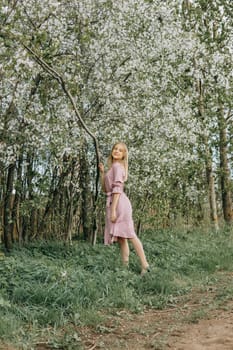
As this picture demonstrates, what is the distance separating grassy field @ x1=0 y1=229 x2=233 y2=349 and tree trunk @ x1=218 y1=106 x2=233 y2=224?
5.48m

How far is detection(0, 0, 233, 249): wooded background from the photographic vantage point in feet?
26.3

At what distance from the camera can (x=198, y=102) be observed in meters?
14.0

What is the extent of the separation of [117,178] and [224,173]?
308 inches

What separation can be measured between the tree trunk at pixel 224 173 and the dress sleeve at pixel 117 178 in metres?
6.80

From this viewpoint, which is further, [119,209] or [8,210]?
[8,210]

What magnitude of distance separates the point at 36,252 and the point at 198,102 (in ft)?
21.8

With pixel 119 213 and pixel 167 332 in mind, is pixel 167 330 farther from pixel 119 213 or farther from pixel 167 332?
pixel 119 213

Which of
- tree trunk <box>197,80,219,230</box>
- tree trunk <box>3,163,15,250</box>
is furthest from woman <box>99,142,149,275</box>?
tree trunk <box>197,80,219,230</box>

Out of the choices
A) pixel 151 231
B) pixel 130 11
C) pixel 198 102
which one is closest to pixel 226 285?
pixel 130 11

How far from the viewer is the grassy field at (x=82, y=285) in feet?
16.9

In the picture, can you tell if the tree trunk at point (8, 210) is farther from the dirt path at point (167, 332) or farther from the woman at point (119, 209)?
the dirt path at point (167, 332)

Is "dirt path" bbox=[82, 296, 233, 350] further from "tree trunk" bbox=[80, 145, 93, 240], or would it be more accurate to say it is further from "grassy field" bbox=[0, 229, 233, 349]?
"tree trunk" bbox=[80, 145, 93, 240]

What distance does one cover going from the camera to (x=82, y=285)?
20.2 feet

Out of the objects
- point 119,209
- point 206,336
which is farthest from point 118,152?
point 206,336
